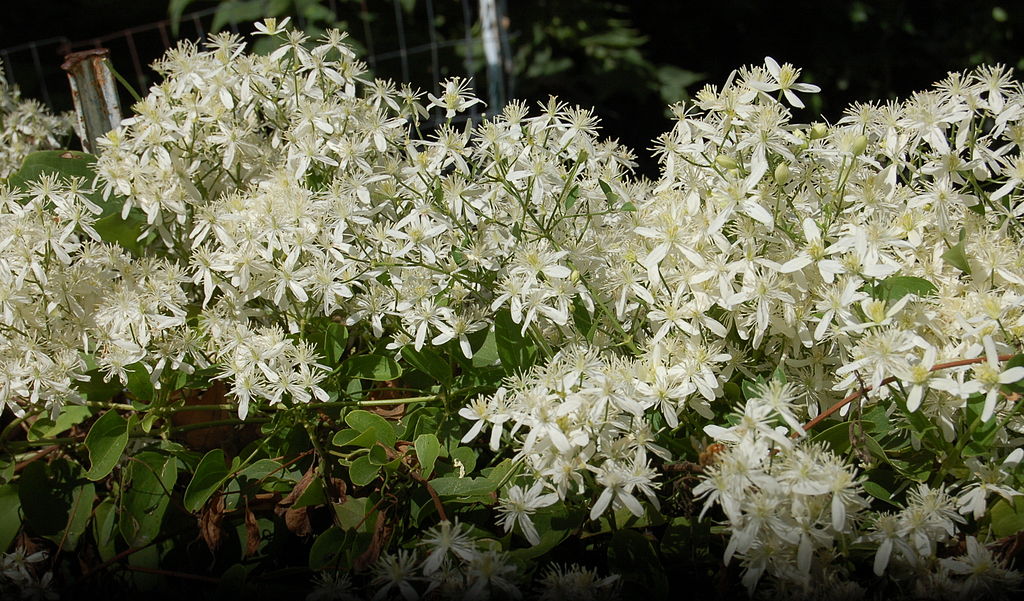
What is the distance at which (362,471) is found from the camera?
87 cm

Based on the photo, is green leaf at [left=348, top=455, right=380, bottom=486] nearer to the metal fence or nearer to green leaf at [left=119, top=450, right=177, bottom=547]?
green leaf at [left=119, top=450, right=177, bottom=547]

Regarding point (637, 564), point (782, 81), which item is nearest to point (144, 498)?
point (637, 564)

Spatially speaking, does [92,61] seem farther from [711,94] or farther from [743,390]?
[743,390]

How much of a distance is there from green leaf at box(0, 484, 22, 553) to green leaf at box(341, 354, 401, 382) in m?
0.41

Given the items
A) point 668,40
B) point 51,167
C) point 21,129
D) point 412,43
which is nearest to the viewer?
point 51,167

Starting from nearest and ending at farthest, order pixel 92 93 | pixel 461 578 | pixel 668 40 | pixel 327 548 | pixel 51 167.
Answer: pixel 461 578 → pixel 327 548 → pixel 51 167 → pixel 92 93 → pixel 668 40

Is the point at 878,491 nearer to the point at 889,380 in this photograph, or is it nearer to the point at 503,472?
the point at 889,380

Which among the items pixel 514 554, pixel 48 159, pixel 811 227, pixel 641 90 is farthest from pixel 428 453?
pixel 641 90

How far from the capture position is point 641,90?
4160 millimetres

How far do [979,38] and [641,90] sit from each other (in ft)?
6.35

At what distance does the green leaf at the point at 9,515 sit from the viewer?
995 millimetres

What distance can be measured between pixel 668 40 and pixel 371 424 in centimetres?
439

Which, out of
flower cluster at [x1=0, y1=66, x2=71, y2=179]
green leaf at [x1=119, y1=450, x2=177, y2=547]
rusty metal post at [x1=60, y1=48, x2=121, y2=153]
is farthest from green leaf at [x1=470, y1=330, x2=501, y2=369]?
flower cluster at [x1=0, y1=66, x2=71, y2=179]

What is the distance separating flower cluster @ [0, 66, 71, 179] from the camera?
5.10 feet
